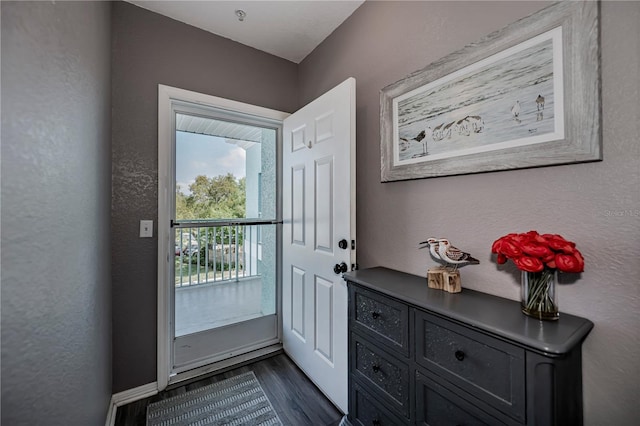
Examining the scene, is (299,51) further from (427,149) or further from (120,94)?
(427,149)

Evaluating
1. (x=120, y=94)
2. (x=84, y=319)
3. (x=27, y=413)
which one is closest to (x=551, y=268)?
(x=27, y=413)

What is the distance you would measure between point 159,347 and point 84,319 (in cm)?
96

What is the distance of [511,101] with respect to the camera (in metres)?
1.06

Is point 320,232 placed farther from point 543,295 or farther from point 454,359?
point 543,295

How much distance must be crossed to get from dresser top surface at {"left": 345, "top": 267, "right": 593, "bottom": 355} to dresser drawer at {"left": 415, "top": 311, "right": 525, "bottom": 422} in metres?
0.04

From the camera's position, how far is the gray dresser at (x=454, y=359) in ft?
2.46

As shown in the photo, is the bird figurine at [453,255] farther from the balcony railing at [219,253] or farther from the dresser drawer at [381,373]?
the balcony railing at [219,253]

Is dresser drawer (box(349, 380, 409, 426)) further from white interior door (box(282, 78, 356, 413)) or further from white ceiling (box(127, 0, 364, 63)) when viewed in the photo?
white ceiling (box(127, 0, 364, 63))

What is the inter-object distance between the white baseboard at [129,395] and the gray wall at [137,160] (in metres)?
0.03

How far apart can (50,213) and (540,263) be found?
1.49 metres

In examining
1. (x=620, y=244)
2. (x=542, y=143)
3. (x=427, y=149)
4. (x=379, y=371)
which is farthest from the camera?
(x=427, y=149)

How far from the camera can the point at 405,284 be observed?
4.18ft

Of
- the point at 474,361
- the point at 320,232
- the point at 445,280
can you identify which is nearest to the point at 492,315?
the point at 474,361

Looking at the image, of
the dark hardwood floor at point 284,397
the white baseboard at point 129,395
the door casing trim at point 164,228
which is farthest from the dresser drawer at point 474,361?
the white baseboard at point 129,395
